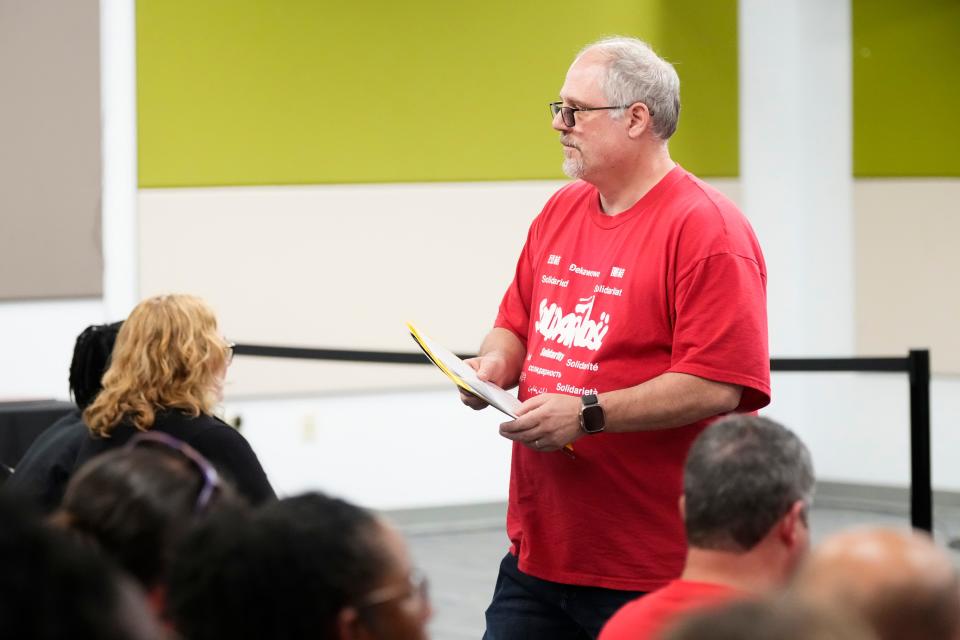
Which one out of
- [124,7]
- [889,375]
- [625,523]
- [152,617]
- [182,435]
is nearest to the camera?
[152,617]

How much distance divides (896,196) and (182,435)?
4168 mm

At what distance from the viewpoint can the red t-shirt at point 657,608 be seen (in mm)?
1524

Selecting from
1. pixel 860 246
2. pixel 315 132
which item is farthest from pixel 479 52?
pixel 860 246

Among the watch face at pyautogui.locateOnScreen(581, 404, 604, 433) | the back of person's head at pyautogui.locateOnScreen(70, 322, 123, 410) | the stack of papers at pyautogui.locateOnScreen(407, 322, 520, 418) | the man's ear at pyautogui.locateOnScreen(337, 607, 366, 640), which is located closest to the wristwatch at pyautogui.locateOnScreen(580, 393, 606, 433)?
the watch face at pyautogui.locateOnScreen(581, 404, 604, 433)

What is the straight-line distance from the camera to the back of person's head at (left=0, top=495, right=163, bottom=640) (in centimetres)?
77

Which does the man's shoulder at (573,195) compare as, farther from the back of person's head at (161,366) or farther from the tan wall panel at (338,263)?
the tan wall panel at (338,263)

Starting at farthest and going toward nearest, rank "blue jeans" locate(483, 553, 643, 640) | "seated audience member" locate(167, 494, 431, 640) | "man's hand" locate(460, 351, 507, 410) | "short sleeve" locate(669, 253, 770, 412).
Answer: "man's hand" locate(460, 351, 507, 410) → "blue jeans" locate(483, 553, 643, 640) → "short sleeve" locate(669, 253, 770, 412) → "seated audience member" locate(167, 494, 431, 640)

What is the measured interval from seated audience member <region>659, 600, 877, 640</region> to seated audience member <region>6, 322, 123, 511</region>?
68.4 inches

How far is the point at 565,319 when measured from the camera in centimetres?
222

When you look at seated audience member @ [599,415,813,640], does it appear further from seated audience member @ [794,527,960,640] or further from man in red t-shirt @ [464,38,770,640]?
man in red t-shirt @ [464,38,770,640]

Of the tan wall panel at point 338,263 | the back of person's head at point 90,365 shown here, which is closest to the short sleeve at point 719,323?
the back of person's head at point 90,365

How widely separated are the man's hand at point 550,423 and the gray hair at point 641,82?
1.66ft

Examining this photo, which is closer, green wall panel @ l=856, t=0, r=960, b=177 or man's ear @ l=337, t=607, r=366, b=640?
man's ear @ l=337, t=607, r=366, b=640

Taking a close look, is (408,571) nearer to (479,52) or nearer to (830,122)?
(479,52)
